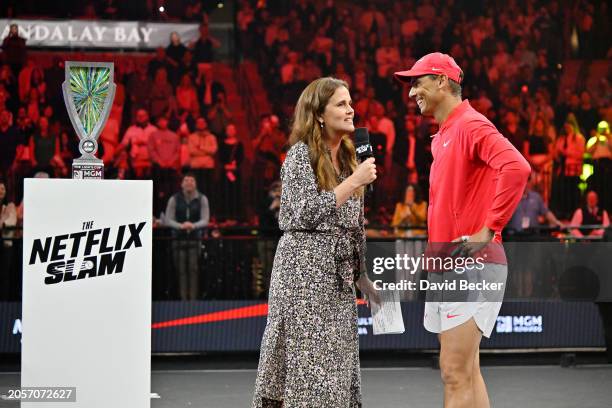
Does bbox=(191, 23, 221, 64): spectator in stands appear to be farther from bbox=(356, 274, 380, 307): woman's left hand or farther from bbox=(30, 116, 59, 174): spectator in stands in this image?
bbox=(356, 274, 380, 307): woman's left hand

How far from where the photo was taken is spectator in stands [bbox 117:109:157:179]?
14047 millimetres

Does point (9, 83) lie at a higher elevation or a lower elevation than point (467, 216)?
higher

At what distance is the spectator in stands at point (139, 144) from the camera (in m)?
14.0

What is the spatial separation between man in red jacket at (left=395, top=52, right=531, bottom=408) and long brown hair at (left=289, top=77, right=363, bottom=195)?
55 centimetres

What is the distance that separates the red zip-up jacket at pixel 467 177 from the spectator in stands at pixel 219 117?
9639 millimetres

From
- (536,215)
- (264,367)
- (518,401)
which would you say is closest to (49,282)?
(264,367)

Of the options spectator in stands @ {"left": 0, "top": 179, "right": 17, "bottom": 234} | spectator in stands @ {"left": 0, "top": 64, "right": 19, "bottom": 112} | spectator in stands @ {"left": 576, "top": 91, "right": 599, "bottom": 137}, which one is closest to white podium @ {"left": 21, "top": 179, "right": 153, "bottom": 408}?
spectator in stands @ {"left": 0, "top": 179, "right": 17, "bottom": 234}

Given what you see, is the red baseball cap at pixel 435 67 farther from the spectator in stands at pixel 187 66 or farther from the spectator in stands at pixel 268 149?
the spectator in stands at pixel 187 66

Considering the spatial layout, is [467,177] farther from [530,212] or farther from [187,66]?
[187,66]

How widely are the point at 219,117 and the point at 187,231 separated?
4057mm

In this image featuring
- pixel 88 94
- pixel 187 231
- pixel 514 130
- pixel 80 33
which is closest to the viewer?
pixel 88 94

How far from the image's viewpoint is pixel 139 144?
14.2 metres

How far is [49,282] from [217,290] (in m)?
6.02

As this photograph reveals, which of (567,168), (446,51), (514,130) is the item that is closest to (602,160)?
(567,168)
